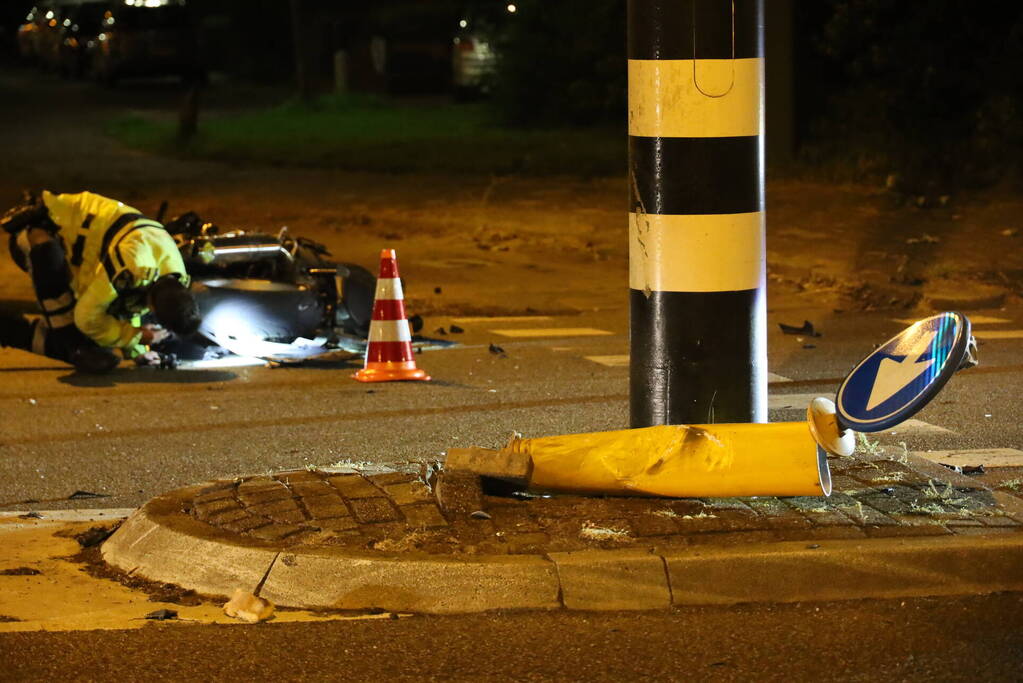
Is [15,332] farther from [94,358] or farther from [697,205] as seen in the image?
[697,205]

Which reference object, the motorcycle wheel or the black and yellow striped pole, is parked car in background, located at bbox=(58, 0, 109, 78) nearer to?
the motorcycle wheel

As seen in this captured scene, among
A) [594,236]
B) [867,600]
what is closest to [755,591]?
[867,600]

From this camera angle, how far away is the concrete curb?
4.66 m

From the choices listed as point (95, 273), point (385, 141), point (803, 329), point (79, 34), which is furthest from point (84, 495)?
point (79, 34)

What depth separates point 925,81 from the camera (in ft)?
67.1

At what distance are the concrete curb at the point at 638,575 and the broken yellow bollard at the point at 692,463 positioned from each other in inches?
14.4

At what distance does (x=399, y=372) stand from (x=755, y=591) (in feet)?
14.1

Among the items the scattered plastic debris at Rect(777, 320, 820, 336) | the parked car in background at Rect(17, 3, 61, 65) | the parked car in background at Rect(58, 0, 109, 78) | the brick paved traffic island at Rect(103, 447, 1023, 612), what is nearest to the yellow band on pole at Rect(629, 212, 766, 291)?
the brick paved traffic island at Rect(103, 447, 1023, 612)

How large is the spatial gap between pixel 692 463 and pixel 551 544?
1.96ft

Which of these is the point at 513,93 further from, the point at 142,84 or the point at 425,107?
the point at 142,84

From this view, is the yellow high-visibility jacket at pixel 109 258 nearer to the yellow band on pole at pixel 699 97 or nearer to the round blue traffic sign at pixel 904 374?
the yellow band on pole at pixel 699 97

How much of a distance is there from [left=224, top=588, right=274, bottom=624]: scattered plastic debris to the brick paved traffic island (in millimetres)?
56

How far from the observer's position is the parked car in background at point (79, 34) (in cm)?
4547

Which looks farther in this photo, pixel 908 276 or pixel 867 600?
pixel 908 276
